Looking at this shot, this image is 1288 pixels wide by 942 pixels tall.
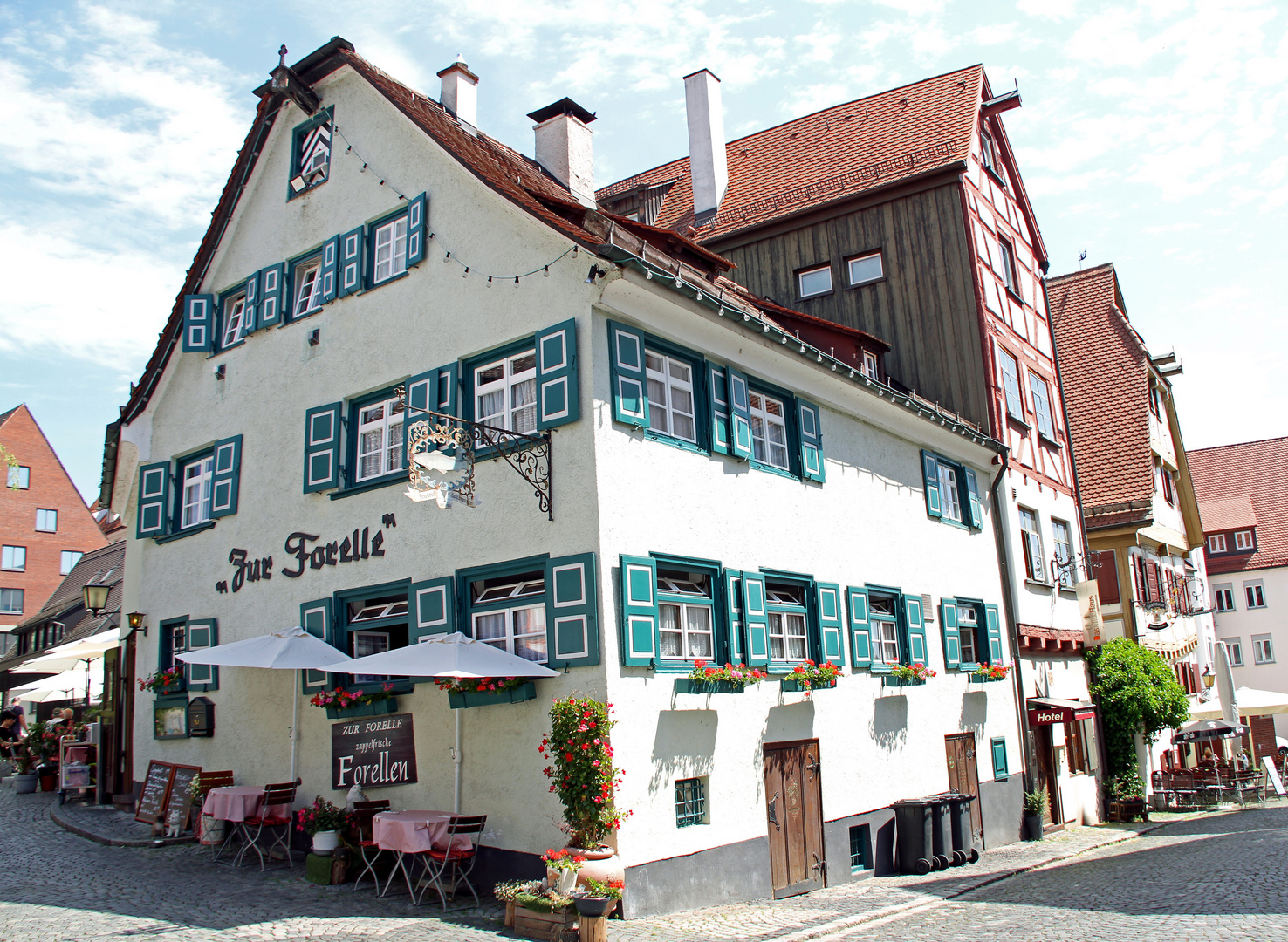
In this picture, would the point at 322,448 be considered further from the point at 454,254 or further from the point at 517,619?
the point at 517,619

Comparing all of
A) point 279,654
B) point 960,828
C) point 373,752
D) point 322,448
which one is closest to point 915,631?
point 960,828

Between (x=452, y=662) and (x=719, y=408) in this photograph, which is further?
(x=719, y=408)

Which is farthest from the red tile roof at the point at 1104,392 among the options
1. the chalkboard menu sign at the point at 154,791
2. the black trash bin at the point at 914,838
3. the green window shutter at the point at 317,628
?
the chalkboard menu sign at the point at 154,791

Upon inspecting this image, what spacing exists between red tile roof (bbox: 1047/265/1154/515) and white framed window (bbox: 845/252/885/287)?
6.19 metres

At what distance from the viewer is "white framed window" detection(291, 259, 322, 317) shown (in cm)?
1372

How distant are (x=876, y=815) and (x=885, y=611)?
278 cm

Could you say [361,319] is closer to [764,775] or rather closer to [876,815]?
[764,775]

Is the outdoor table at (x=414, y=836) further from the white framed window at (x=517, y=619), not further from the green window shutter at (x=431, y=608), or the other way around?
the green window shutter at (x=431, y=608)

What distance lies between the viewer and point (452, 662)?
30.8 ft

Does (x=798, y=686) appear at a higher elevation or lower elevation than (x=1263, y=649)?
lower

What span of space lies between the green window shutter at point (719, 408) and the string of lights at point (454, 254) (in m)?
2.17

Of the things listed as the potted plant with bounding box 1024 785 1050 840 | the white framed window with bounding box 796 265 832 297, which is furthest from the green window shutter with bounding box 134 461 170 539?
the potted plant with bounding box 1024 785 1050 840

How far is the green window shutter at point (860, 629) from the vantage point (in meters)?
13.3

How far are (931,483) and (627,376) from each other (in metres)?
7.48
